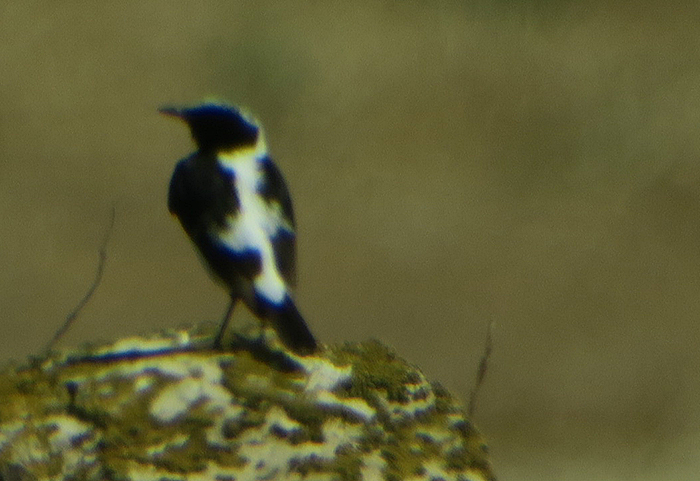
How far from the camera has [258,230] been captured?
20.7ft

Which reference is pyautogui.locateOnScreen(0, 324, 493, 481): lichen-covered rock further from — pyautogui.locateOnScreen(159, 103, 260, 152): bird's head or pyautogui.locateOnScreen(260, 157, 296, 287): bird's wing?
pyautogui.locateOnScreen(159, 103, 260, 152): bird's head

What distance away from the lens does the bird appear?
20.0ft

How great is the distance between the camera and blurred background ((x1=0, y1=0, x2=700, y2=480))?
39.9 feet

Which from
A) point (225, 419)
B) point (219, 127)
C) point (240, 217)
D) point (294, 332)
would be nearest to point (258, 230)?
point (240, 217)

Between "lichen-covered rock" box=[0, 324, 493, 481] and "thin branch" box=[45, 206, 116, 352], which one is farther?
"thin branch" box=[45, 206, 116, 352]

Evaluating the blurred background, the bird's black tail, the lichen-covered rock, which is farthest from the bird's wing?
the blurred background

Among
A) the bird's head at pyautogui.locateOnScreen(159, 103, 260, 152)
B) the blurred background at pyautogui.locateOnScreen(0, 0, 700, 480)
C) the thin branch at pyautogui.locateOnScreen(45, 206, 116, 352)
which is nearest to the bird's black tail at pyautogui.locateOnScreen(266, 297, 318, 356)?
the thin branch at pyautogui.locateOnScreen(45, 206, 116, 352)

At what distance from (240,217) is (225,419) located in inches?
47.0

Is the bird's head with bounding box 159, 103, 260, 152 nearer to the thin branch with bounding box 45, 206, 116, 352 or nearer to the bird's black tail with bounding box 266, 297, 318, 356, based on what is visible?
the thin branch with bounding box 45, 206, 116, 352

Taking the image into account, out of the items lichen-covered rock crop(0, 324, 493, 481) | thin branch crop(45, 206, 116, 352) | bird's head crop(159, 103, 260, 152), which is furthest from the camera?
bird's head crop(159, 103, 260, 152)

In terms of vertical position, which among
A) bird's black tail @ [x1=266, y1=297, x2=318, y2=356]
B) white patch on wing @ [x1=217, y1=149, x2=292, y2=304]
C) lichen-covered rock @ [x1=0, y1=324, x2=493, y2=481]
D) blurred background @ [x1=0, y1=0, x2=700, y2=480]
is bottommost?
lichen-covered rock @ [x1=0, y1=324, x2=493, y2=481]

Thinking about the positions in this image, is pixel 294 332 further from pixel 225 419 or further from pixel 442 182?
pixel 442 182

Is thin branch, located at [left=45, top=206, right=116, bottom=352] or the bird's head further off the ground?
the bird's head

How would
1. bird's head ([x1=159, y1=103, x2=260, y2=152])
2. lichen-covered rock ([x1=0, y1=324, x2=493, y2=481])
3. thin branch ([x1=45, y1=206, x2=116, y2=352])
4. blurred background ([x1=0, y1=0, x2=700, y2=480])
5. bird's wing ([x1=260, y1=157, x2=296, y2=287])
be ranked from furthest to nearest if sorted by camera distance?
blurred background ([x1=0, y1=0, x2=700, y2=480]) < bird's head ([x1=159, y1=103, x2=260, y2=152]) < bird's wing ([x1=260, y1=157, x2=296, y2=287]) < thin branch ([x1=45, y1=206, x2=116, y2=352]) < lichen-covered rock ([x1=0, y1=324, x2=493, y2=481])
